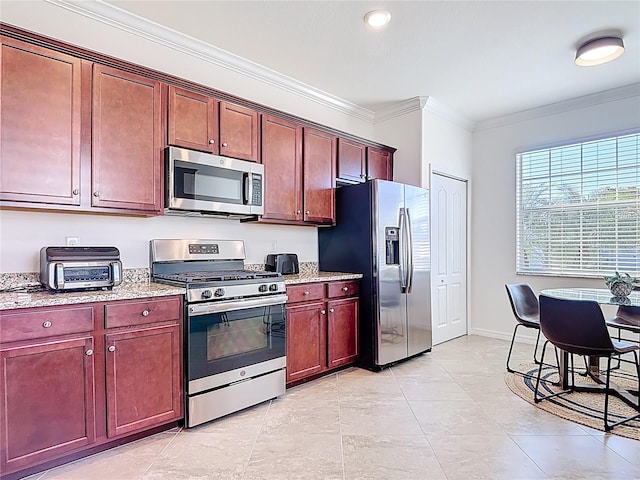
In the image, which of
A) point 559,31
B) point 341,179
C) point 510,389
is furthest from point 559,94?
point 510,389

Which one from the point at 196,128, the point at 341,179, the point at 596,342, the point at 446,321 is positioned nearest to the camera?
the point at 596,342

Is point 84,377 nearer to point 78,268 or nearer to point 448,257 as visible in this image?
point 78,268

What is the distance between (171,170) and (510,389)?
3116 millimetres

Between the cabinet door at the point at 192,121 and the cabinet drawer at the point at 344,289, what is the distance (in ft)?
4.98

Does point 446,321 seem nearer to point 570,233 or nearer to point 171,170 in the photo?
point 570,233

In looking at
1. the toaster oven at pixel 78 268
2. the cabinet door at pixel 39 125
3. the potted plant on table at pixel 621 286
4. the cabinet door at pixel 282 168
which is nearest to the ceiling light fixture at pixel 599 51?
the potted plant on table at pixel 621 286

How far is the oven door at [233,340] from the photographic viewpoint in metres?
2.41

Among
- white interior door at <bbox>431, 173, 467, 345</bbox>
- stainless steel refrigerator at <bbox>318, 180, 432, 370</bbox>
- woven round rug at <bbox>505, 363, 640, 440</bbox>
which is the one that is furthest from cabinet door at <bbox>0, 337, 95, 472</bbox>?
white interior door at <bbox>431, 173, 467, 345</bbox>

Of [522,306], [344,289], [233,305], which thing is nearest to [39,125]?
[233,305]

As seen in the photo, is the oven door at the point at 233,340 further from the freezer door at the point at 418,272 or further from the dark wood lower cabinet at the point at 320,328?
the freezer door at the point at 418,272

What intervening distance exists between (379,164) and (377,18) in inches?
70.2

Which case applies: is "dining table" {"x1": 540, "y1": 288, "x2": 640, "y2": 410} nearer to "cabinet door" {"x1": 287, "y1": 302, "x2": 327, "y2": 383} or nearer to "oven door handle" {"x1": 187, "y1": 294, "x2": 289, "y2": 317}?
"cabinet door" {"x1": 287, "y1": 302, "x2": 327, "y2": 383}

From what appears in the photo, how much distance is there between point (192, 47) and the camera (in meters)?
3.09

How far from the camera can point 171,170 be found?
8.60 feet
